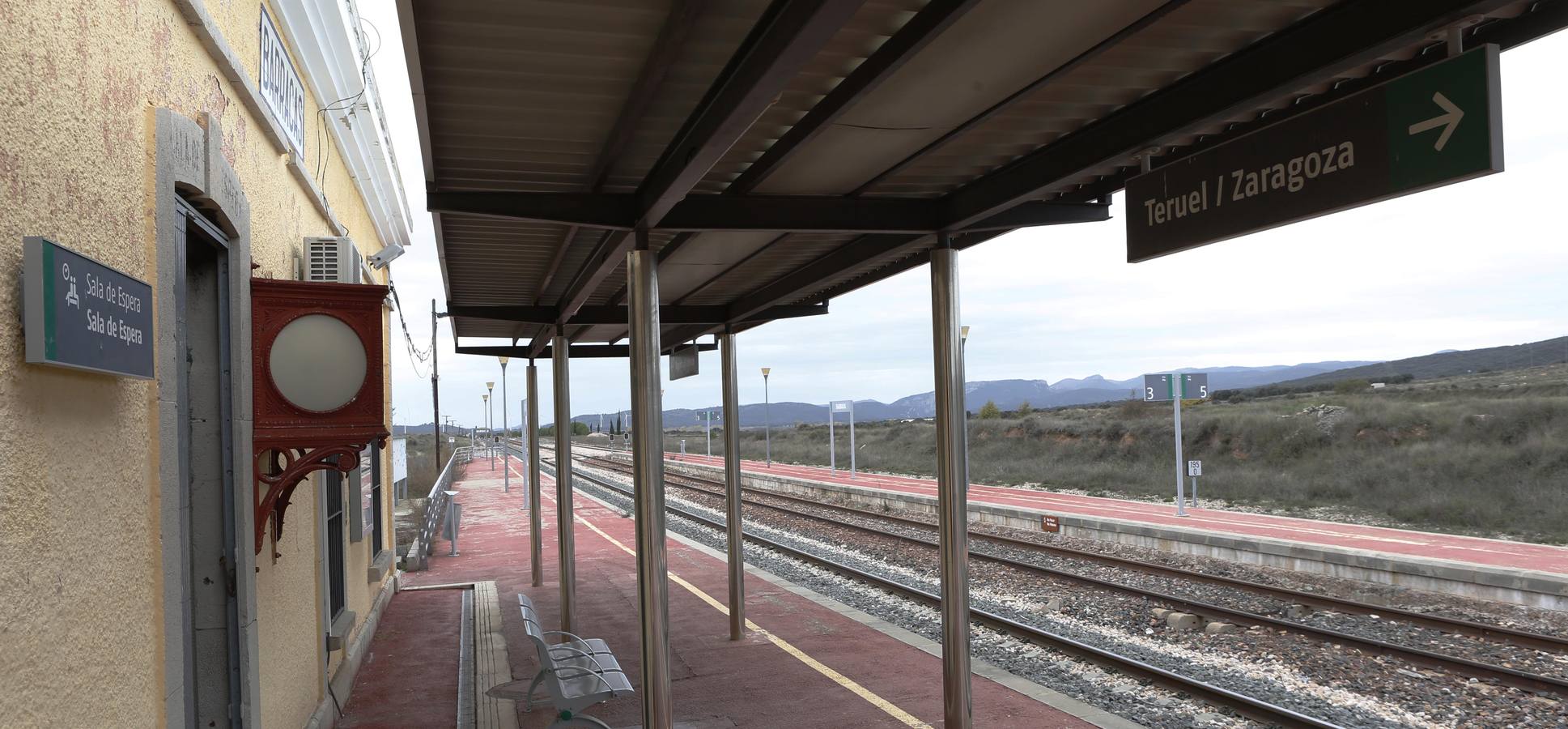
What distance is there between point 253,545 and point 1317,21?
458cm

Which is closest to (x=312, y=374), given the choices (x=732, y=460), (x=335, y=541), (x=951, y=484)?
(x=951, y=484)

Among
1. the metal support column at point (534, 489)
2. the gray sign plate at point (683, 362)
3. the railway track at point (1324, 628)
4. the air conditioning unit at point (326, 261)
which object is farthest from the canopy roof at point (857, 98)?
the metal support column at point (534, 489)

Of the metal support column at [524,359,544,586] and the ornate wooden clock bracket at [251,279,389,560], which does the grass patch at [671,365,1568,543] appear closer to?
the metal support column at [524,359,544,586]

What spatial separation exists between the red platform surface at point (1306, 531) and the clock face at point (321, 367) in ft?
40.0

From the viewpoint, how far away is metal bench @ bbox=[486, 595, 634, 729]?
5699mm

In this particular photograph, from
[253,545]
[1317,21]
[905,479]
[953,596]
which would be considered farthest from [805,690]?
[905,479]

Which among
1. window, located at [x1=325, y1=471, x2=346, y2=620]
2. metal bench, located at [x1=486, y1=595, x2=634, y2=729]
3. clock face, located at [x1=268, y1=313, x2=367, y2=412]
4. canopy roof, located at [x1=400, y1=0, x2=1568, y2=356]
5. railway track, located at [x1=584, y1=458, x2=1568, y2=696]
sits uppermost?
canopy roof, located at [x1=400, y1=0, x2=1568, y2=356]

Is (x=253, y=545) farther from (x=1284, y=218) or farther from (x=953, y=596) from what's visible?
(x=1284, y=218)

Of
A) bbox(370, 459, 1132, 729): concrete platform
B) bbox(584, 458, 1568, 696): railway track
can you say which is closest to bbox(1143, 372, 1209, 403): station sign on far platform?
bbox(584, 458, 1568, 696): railway track

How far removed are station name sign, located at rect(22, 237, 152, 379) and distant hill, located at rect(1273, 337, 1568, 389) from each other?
199 feet

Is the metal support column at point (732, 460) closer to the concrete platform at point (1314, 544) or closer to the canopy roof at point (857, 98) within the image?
the canopy roof at point (857, 98)

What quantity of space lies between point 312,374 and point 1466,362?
80.3 meters

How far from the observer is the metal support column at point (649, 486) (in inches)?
199

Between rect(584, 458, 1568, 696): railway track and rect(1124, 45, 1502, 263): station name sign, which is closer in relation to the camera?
rect(1124, 45, 1502, 263): station name sign
